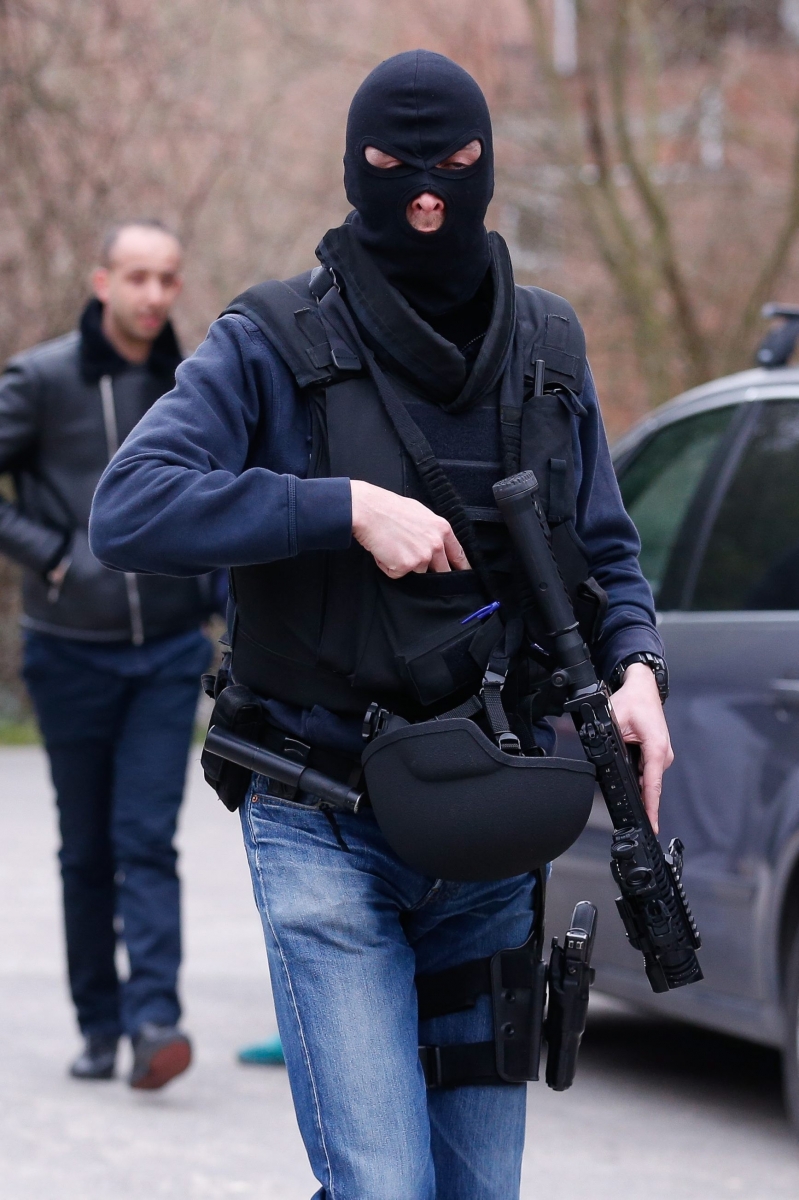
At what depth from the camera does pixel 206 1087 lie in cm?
510

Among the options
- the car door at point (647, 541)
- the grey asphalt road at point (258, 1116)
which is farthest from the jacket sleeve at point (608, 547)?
the car door at point (647, 541)

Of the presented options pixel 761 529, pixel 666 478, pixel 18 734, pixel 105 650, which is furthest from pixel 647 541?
pixel 18 734

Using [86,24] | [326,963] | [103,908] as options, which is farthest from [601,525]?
[86,24]

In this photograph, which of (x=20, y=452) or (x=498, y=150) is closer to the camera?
(x=20, y=452)

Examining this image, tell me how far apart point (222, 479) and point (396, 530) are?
0.23 meters

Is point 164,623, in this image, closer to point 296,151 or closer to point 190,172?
point 190,172

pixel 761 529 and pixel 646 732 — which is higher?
pixel 646 732

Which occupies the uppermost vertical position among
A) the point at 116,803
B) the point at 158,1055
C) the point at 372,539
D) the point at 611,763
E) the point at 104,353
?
the point at 372,539

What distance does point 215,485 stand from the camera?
2369mm

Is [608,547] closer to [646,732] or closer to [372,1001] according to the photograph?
[646,732]

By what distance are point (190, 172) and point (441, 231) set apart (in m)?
12.3

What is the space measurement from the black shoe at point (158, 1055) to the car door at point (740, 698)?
1342 millimetres

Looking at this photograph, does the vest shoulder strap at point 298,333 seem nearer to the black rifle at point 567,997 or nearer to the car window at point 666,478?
the black rifle at point 567,997

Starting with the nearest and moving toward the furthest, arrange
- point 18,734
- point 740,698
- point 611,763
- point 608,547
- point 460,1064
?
1. point 611,763
2. point 460,1064
3. point 608,547
4. point 740,698
5. point 18,734
